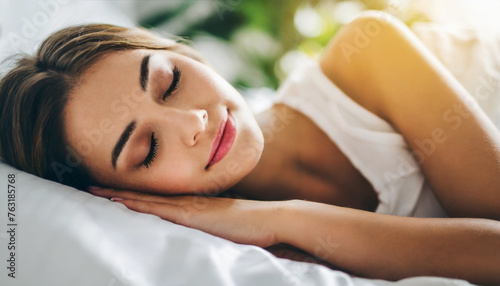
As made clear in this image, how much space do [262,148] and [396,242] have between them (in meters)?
0.36

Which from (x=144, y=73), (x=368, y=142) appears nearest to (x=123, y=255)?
(x=144, y=73)

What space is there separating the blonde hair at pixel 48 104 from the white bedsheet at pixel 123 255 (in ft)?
0.55

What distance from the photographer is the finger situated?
2.39 ft

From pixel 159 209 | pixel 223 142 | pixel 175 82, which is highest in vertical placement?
pixel 175 82

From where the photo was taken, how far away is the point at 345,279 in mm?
577

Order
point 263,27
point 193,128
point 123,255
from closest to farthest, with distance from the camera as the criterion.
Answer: point 123,255
point 193,128
point 263,27

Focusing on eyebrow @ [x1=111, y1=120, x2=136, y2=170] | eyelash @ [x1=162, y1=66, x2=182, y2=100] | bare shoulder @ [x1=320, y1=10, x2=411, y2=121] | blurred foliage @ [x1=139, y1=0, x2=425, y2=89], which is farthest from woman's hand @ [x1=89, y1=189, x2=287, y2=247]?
blurred foliage @ [x1=139, y1=0, x2=425, y2=89]

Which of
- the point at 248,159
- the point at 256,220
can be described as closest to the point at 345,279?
the point at 256,220

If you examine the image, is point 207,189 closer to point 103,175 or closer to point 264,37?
point 103,175

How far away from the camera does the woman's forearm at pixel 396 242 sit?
59 centimetres

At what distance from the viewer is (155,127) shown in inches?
29.2

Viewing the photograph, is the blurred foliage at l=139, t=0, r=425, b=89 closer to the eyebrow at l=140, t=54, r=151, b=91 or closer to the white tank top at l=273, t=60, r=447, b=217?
the white tank top at l=273, t=60, r=447, b=217

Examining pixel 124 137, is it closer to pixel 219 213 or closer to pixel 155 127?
pixel 155 127

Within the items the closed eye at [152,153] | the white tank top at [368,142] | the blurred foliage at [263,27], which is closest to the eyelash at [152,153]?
the closed eye at [152,153]
